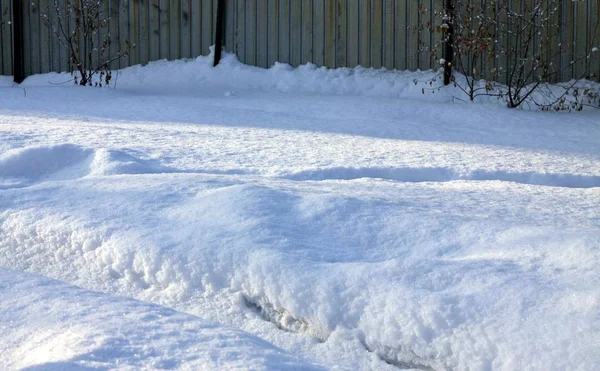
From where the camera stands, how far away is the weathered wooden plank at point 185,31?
340 inches

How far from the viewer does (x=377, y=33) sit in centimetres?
777

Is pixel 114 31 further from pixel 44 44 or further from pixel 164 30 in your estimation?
pixel 44 44

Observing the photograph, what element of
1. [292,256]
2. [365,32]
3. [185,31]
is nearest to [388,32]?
[365,32]

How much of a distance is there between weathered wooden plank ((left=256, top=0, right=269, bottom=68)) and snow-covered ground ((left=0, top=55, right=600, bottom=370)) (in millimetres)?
4186

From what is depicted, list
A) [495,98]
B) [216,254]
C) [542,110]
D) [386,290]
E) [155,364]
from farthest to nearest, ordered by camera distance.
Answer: [495,98], [542,110], [216,254], [386,290], [155,364]

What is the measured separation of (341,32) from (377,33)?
1.25 ft

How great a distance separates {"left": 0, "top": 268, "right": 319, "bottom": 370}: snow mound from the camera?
5.65 feet

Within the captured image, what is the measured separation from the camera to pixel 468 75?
752 centimetres

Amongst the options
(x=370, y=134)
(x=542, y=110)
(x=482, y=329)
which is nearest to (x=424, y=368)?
(x=482, y=329)

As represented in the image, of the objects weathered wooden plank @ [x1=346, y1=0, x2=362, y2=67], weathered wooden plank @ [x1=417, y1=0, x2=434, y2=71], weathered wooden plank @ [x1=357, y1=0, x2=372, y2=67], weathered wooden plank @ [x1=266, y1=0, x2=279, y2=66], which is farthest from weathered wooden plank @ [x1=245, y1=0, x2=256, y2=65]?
weathered wooden plank @ [x1=417, y1=0, x2=434, y2=71]

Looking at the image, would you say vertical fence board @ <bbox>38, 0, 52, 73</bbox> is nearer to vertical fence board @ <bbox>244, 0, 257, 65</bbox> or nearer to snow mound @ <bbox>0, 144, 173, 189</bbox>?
vertical fence board @ <bbox>244, 0, 257, 65</bbox>

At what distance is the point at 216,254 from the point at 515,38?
5736 mm

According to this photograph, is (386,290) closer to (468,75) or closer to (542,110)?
(542,110)

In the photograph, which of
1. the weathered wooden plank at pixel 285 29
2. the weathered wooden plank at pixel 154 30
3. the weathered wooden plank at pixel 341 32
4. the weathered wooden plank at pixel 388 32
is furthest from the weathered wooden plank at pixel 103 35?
the weathered wooden plank at pixel 388 32
